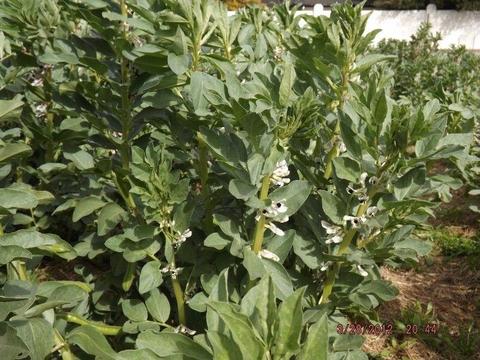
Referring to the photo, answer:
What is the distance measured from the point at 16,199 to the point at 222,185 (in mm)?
678

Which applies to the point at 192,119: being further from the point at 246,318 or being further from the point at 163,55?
the point at 246,318

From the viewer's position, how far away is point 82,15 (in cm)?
174

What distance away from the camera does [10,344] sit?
121 centimetres

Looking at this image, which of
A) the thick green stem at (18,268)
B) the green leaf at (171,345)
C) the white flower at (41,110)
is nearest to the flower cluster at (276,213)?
the green leaf at (171,345)

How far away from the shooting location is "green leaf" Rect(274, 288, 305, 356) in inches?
38.1

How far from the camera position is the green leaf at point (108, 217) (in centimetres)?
173

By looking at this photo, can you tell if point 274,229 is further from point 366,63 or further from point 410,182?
point 366,63

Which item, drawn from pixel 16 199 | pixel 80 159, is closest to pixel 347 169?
pixel 16 199

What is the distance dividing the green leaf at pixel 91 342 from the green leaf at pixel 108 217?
0.34 m

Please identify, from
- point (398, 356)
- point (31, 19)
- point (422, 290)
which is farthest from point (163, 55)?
point (422, 290)

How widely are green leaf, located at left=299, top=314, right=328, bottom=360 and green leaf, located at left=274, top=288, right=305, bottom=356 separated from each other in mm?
23

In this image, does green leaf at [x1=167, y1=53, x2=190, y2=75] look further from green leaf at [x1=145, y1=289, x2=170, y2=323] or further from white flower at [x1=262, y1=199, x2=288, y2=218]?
green leaf at [x1=145, y1=289, x2=170, y2=323]

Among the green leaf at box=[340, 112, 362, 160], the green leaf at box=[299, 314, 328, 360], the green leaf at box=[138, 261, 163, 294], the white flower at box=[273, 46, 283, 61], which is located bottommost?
the green leaf at box=[138, 261, 163, 294]

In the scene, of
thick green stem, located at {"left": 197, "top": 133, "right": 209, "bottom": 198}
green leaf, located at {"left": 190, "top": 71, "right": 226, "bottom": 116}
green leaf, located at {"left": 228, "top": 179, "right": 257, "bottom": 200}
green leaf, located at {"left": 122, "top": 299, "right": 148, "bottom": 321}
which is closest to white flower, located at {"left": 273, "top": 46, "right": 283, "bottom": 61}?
thick green stem, located at {"left": 197, "top": 133, "right": 209, "bottom": 198}
